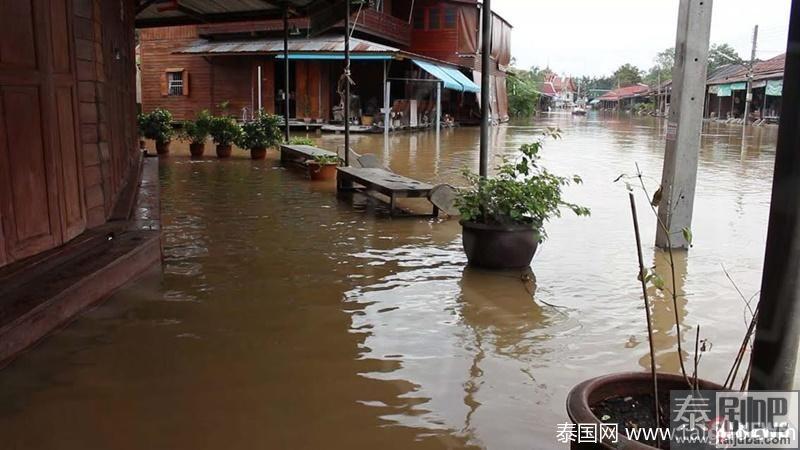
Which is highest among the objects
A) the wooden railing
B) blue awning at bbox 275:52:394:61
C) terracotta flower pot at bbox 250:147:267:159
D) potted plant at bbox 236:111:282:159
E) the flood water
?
the wooden railing

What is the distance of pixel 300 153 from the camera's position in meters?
14.1

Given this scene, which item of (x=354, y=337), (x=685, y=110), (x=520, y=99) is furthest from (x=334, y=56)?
(x=520, y=99)

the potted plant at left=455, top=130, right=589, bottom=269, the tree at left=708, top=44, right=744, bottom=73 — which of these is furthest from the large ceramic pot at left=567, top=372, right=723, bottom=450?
the tree at left=708, top=44, right=744, bottom=73

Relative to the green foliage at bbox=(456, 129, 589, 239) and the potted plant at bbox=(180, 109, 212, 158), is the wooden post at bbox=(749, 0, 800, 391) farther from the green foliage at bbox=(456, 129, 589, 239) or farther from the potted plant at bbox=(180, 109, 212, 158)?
the potted plant at bbox=(180, 109, 212, 158)

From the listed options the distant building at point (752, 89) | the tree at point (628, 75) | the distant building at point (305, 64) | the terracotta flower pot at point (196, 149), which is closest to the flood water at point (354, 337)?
the terracotta flower pot at point (196, 149)

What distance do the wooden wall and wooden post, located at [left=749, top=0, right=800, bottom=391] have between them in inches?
180

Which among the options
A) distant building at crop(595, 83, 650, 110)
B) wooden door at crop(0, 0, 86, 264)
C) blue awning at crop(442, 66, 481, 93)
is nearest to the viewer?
wooden door at crop(0, 0, 86, 264)

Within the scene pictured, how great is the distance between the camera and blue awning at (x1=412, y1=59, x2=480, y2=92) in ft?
87.7

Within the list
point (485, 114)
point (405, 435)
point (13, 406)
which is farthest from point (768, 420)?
point (485, 114)

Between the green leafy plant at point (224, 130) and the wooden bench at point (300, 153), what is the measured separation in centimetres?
165

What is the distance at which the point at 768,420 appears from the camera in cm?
223

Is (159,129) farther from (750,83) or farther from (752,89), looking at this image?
(752,89)

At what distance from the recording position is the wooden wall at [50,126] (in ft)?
15.3

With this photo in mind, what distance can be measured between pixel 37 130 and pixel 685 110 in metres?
5.99
